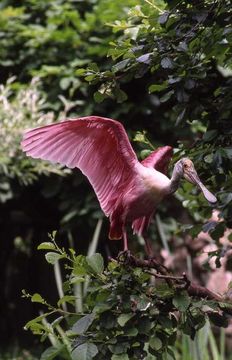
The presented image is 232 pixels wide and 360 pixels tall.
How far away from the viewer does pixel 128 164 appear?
152 centimetres

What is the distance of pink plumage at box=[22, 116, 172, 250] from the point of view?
1.50 m

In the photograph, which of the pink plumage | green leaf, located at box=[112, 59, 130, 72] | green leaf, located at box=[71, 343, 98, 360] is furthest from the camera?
green leaf, located at box=[112, 59, 130, 72]

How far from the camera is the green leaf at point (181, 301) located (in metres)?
1.44

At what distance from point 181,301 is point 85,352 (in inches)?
8.1

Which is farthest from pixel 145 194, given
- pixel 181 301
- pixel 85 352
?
pixel 85 352

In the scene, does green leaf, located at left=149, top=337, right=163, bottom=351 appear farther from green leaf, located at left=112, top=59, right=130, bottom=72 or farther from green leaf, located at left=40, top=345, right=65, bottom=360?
green leaf, located at left=112, top=59, right=130, bottom=72

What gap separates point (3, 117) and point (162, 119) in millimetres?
829

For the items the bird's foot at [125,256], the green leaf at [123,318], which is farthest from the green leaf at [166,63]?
the green leaf at [123,318]

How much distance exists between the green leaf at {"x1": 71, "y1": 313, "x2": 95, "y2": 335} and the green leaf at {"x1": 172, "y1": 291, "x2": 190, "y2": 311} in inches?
6.4

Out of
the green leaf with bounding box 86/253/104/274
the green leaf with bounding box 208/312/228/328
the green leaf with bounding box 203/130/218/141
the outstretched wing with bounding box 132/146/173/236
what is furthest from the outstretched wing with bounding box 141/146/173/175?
the green leaf with bounding box 208/312/228/328

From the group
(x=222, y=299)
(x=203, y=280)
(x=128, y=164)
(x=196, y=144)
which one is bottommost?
(x=203, y=280)

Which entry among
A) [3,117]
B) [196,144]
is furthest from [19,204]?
[196,144]

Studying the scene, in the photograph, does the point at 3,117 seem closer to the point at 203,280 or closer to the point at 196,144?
the point at 203,280

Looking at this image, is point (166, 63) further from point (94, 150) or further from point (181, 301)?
point (181, 301)
